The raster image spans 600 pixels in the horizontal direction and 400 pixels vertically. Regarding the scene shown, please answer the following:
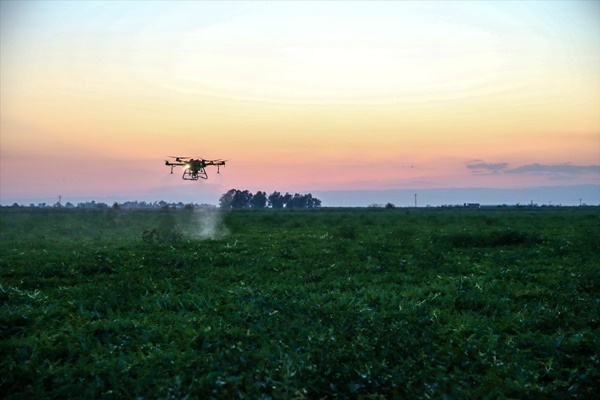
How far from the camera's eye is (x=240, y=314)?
12.7 metres

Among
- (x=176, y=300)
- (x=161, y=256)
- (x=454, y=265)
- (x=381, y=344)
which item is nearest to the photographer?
(x=381, y=344)

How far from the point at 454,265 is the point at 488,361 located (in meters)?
10.4

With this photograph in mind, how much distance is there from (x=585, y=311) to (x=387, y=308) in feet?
16.2

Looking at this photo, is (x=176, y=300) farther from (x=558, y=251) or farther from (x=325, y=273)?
(x=558, y=251)

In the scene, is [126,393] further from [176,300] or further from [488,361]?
[488,361]

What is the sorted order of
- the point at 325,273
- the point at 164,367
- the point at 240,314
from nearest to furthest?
the point at 164,367
the point at 240,314
the point at 325,273

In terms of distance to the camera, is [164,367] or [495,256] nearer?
[164,367]

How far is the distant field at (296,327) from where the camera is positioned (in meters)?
8.77

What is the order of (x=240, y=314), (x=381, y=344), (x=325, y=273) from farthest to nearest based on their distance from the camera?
1. (x=325, y=273)
2. (x=240, y=314)
3. (x=381, y=344)

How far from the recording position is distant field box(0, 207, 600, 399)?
8766 millimetres

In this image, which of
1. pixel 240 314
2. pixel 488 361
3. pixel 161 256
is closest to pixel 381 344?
pixel 488 361

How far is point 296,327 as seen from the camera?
37.2 feet

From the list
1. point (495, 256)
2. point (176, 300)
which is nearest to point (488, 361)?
point (176, 300)

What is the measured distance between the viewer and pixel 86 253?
2256 cm
